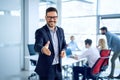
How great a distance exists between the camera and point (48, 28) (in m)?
2.00

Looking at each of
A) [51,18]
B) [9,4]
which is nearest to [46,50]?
[51,18]

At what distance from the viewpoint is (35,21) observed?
6281mm

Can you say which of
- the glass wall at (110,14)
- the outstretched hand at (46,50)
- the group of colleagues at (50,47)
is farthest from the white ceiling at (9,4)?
the glass wall at (110,14)

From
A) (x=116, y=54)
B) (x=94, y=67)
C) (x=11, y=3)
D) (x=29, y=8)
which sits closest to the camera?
(x=94, y=67)

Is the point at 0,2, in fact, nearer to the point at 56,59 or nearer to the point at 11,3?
the point at 11,3

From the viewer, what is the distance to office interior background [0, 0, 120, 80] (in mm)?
3951

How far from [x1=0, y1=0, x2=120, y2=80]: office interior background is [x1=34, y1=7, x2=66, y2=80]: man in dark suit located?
Answer: 209 centimetres

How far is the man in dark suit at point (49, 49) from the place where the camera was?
1922 millimetres

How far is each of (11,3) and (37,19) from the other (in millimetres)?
2381

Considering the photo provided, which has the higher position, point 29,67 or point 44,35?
point 44,35

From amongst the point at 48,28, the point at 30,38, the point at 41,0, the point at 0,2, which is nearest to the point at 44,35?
the point at 48,28

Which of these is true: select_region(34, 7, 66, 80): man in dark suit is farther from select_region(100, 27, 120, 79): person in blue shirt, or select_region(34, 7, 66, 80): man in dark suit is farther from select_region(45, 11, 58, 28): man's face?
select_region(100, 27, 120, 79): person in blue shirt

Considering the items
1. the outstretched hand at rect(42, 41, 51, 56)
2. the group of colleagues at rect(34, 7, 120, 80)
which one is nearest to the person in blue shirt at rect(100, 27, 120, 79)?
the group of colleagues at rect(34, 7, 120, 80)

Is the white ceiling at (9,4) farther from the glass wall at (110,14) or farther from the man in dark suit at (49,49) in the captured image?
the glass wall at (110,14)
